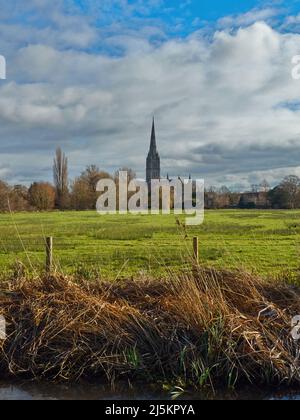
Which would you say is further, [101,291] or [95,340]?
[101,291]

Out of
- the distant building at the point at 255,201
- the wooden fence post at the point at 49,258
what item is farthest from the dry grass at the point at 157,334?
the distant building at the point at 255,201

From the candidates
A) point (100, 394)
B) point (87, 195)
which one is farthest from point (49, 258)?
point (87, 195)

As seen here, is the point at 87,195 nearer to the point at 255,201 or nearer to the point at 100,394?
the point at 255,201

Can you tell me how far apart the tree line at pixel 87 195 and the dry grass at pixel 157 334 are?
250 ft

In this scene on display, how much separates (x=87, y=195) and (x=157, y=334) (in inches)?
3391

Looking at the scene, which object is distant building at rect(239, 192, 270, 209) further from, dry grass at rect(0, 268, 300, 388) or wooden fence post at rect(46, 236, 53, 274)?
dry grass at rect(0, 268, 300, 388)

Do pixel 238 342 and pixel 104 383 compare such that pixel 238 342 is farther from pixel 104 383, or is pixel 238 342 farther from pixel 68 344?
pixel 68 344

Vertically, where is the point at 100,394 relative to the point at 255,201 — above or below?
below

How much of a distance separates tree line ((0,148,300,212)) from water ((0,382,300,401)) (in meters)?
77.7

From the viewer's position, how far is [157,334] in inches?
282

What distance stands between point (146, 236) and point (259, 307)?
22158 mm

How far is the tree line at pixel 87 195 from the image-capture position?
90.8 m
